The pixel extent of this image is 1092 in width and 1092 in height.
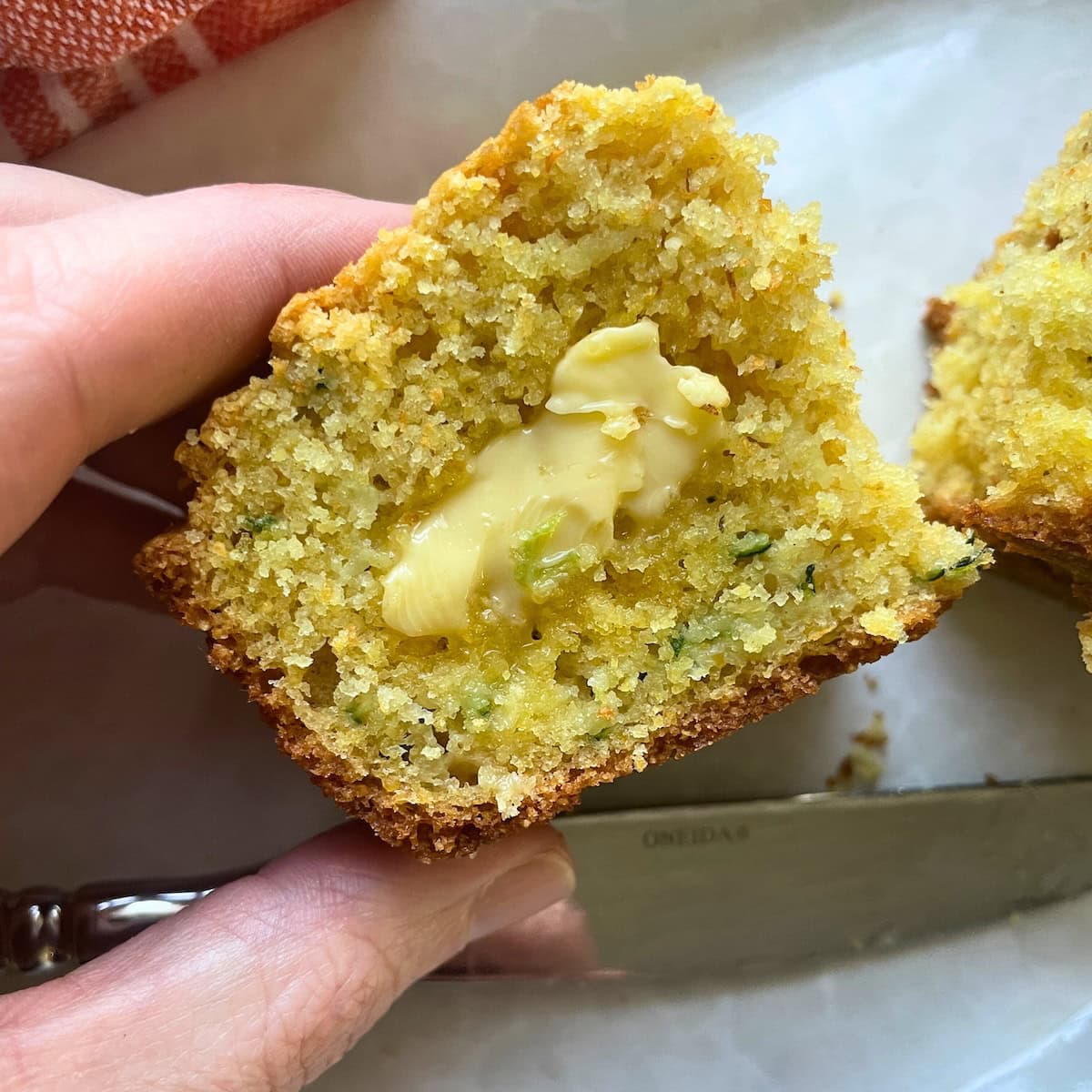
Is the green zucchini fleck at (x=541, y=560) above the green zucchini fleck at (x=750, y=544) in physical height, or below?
above

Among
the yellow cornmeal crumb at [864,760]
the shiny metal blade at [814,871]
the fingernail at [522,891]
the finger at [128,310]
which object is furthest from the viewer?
the yellow cornmeal crumb at [864,760]

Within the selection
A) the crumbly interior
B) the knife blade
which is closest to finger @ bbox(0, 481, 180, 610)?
the knife blade

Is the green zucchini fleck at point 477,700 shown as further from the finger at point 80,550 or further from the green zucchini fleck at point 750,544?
the finger at point 80,550

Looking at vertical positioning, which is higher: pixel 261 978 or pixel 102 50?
pixel 102 50

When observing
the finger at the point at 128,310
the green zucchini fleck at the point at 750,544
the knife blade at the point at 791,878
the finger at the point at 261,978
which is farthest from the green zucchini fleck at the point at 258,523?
the knife blade at the point at 791,878

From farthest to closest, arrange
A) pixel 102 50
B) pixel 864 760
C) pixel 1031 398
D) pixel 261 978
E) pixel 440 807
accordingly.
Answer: pixel 864 760 → pixel 102 50 → pixel 1031 398 → pixel 261 978 → pixel 440 807

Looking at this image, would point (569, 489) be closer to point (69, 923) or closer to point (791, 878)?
point (791, 878)

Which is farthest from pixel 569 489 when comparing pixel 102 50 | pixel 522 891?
pixel 102 50
